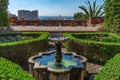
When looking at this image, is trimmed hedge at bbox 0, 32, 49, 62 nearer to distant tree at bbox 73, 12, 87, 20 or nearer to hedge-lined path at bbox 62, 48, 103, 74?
hedge-lined path at bbox 62, 48, 103, 74

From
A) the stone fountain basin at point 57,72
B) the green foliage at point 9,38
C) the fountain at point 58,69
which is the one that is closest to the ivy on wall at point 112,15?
the green foliage at point 9,38

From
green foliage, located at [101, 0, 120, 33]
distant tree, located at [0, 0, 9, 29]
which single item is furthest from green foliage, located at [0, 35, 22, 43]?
green foliage, located at [101, 0, 120, 33]

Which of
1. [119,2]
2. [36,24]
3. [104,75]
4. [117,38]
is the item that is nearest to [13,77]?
[104,75]

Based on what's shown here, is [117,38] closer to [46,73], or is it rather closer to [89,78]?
[89,78]

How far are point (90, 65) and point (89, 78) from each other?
1.76 meters

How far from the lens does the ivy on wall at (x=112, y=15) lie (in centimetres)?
1627

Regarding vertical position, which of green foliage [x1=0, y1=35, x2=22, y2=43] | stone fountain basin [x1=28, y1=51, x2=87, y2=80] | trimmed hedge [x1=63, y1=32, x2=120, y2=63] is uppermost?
green foliage [x1=0, y1=35, x2=22, y2=43]

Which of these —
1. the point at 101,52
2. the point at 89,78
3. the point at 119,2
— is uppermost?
the point at 119,2

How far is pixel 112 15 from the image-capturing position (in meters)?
16.7

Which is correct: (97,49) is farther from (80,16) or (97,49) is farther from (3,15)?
(80,16)

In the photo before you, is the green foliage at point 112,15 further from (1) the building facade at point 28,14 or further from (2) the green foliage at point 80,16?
(1) the building facade at point 28,14

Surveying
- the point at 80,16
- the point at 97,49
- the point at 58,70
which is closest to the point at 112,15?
the point at 97,49

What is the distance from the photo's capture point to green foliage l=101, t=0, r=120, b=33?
16277 millimetres

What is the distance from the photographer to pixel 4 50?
1027cm
